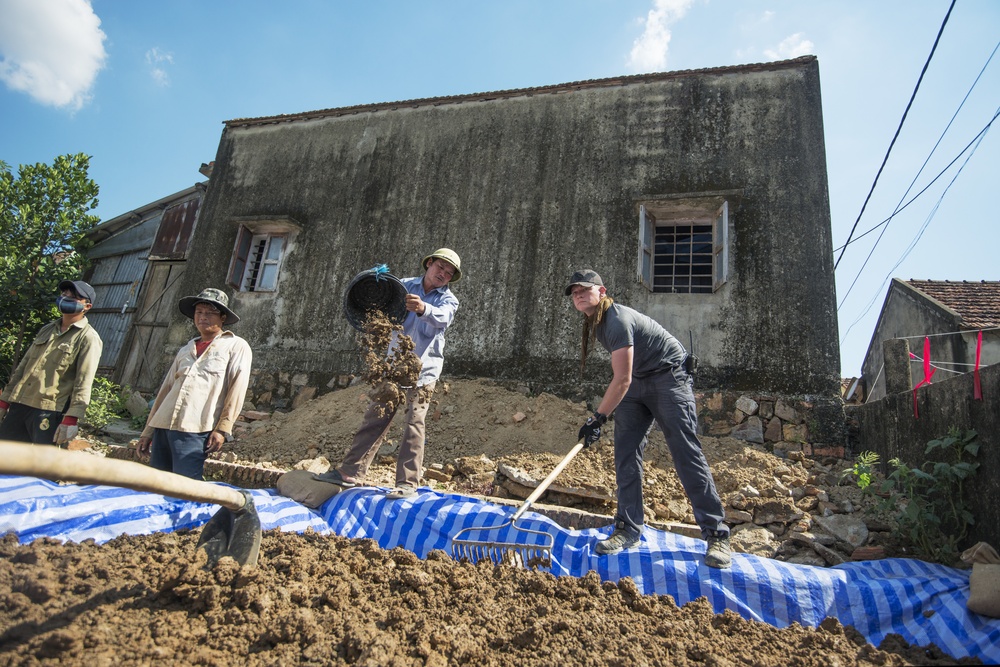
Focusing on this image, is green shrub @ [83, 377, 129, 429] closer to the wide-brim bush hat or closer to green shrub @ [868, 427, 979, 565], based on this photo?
the wide-brim bush hat

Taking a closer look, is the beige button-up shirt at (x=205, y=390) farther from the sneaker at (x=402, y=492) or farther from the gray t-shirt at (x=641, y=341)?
the gray t-shirt at (x=641, y=341)

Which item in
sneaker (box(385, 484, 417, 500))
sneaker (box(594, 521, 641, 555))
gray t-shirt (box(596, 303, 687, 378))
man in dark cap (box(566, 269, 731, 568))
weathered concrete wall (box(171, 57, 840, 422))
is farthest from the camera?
weathered concrete wall (box(171, 57, 840, 422))

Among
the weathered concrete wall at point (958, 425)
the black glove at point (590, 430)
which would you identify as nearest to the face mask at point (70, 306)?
the black glove at point (590, 430)

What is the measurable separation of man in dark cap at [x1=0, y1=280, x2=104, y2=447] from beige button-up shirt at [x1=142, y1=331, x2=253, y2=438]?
0.74m

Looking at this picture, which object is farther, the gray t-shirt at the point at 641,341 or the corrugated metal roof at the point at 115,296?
the corrugated metal roof at the point at 115,296

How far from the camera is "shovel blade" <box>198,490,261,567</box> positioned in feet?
7.16

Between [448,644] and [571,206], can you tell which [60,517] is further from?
[571,206]

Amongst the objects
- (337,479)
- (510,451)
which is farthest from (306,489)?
(510,451)

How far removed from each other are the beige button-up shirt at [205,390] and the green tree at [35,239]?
919 centimetres

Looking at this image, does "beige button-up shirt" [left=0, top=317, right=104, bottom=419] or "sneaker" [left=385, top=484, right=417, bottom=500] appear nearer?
"sneaker" [left=385, top=484, right=417, bottom=500]

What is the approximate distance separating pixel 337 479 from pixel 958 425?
4008mm

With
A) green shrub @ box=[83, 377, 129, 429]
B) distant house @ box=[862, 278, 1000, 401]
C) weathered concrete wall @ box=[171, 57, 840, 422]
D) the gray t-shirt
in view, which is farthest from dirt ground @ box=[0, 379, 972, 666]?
distant house @ box=[862, 278, 1000, 401]

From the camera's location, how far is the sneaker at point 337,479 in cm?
362

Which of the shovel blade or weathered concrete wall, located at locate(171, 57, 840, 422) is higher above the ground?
weathered concrete wall, located at locate(171, 57, 840, 422)
